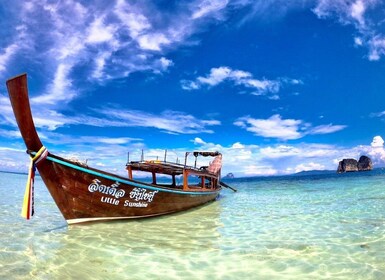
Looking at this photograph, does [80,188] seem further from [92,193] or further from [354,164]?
[354,164]

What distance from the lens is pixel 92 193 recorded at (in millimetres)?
10008

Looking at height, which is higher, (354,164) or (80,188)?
(354,164)

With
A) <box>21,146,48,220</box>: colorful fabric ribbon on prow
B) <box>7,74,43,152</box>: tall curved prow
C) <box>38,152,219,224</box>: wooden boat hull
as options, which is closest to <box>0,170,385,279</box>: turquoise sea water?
<box>38,152,219,224</box>: wooden boat hull

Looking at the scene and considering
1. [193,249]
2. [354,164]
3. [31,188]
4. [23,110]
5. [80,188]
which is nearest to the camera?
[193,249]

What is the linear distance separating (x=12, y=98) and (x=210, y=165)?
A: 2077cm

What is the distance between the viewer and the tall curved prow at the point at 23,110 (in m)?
7.72

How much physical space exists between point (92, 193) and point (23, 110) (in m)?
3.53

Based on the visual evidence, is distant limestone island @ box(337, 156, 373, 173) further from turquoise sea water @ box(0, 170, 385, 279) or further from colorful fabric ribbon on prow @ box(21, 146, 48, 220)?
colorful fabric ribbon on prow @ box(21, 146, 48, 220)

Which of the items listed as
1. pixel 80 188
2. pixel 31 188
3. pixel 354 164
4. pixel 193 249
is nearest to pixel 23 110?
pixel 31 188

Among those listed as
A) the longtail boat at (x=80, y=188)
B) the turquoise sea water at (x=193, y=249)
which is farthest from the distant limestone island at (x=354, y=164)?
the longtail boat at (x=80, y=188)

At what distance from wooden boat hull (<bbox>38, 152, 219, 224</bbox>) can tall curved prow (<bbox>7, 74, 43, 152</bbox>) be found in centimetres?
78

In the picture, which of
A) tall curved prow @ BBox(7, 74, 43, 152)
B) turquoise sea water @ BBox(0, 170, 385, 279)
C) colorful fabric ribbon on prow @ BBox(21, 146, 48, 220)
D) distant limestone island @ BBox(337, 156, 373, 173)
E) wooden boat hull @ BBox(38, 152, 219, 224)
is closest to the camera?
turquoise sea water @ BBox(0, 170, 385, 279)

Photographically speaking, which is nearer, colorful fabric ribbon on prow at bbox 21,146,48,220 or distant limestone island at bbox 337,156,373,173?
colorful fabric ribbon on prow at bbox 21,146,48,220

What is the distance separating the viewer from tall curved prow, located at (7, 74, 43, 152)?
7723 millimetres
